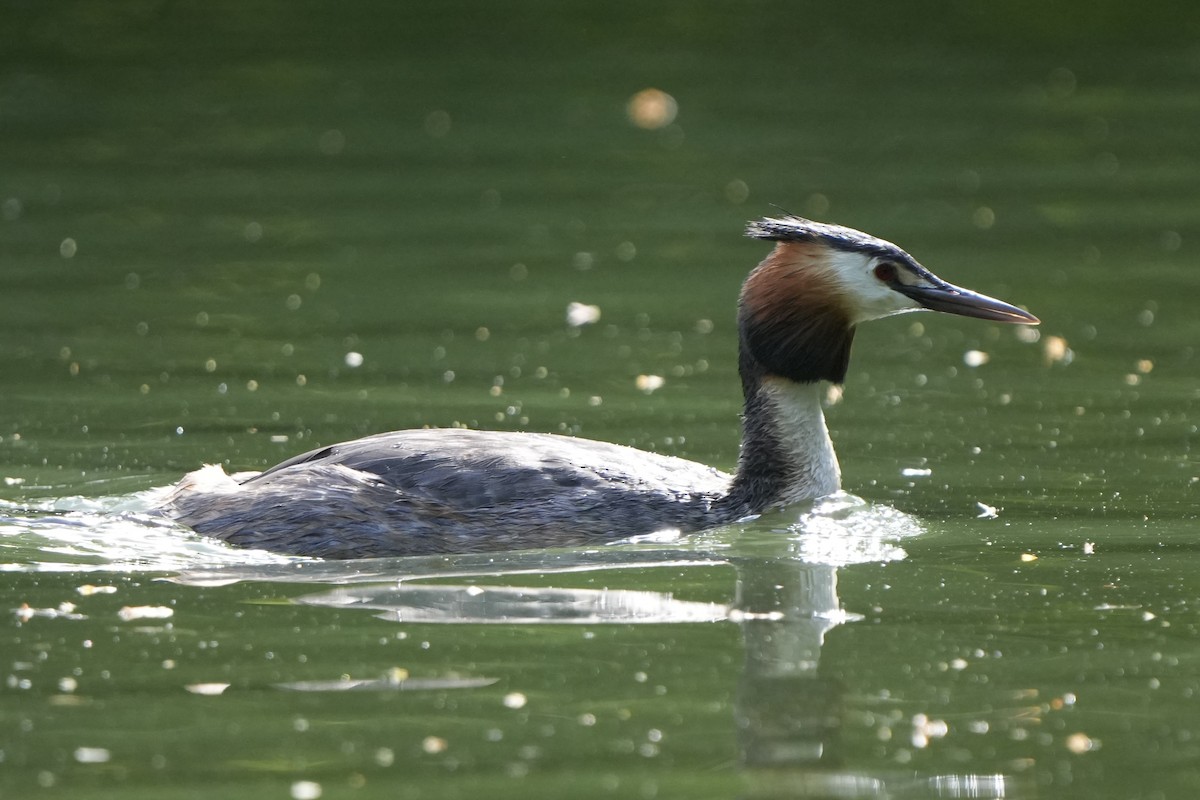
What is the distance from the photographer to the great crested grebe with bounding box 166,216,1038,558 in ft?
27.9

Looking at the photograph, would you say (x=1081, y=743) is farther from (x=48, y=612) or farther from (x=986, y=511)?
(x=48, y=612)

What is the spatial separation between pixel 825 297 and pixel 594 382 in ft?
8.64

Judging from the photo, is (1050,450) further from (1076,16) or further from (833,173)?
(1076,16)

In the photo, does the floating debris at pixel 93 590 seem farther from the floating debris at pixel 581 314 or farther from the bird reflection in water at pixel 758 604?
the floating debris at pixel 581 314

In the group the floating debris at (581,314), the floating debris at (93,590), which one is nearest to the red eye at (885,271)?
the floating debris at (93,590)

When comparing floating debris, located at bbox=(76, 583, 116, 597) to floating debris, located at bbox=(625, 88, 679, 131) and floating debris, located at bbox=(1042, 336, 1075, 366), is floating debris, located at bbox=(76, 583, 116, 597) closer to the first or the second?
floating debris, located at bbox=(1042, 336, 1075, 366)

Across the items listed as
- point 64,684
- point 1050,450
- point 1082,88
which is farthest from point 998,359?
point 1082,88

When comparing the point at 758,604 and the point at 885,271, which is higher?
the point at 885,271

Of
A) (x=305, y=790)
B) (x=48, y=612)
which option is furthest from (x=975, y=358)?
(x=305, y=790)

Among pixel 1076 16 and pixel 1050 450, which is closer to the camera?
pixel 1050 450

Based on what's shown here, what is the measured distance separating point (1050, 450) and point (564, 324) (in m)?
3.64

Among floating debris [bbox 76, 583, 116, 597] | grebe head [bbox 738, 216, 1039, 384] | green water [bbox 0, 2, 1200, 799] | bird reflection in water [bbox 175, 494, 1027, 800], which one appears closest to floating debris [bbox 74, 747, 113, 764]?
green water [bbox 0, 2, 1200, 799]

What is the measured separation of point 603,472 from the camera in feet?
28.8

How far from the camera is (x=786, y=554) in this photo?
8.63 m
